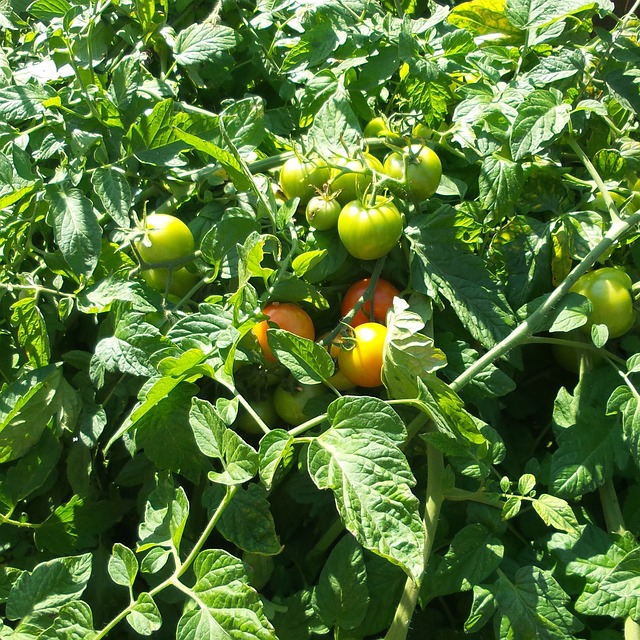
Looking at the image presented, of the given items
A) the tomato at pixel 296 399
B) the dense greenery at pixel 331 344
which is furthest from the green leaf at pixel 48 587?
the tomato at pixel 296 399

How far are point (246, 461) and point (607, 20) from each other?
1604mm

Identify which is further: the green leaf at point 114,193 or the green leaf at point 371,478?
the green leaf at point 114,193

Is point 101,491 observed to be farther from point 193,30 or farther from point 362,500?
point 193,30

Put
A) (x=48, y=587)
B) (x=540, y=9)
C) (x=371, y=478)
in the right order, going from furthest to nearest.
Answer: (x=540, y=9) → (x=48, y=587) → (x=371, y=478)

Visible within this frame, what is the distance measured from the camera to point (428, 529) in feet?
2.35

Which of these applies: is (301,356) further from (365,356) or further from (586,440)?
(586,440)

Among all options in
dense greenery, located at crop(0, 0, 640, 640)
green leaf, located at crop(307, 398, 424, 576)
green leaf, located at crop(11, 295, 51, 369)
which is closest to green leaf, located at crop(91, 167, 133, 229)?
dense greenery, located at crop(0, 0, 640, 640)

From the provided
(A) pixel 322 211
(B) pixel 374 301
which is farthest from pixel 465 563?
(A) pixel 322 211

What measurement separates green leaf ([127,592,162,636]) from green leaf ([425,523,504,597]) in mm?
280

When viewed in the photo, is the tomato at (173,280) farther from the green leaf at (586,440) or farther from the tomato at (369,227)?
the green leaf at (586,440)

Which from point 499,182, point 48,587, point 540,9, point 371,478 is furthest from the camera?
point 540,9

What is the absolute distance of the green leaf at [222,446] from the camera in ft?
2.02

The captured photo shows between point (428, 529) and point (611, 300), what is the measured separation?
13.4 inches

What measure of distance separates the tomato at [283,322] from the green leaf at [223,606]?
232mm
